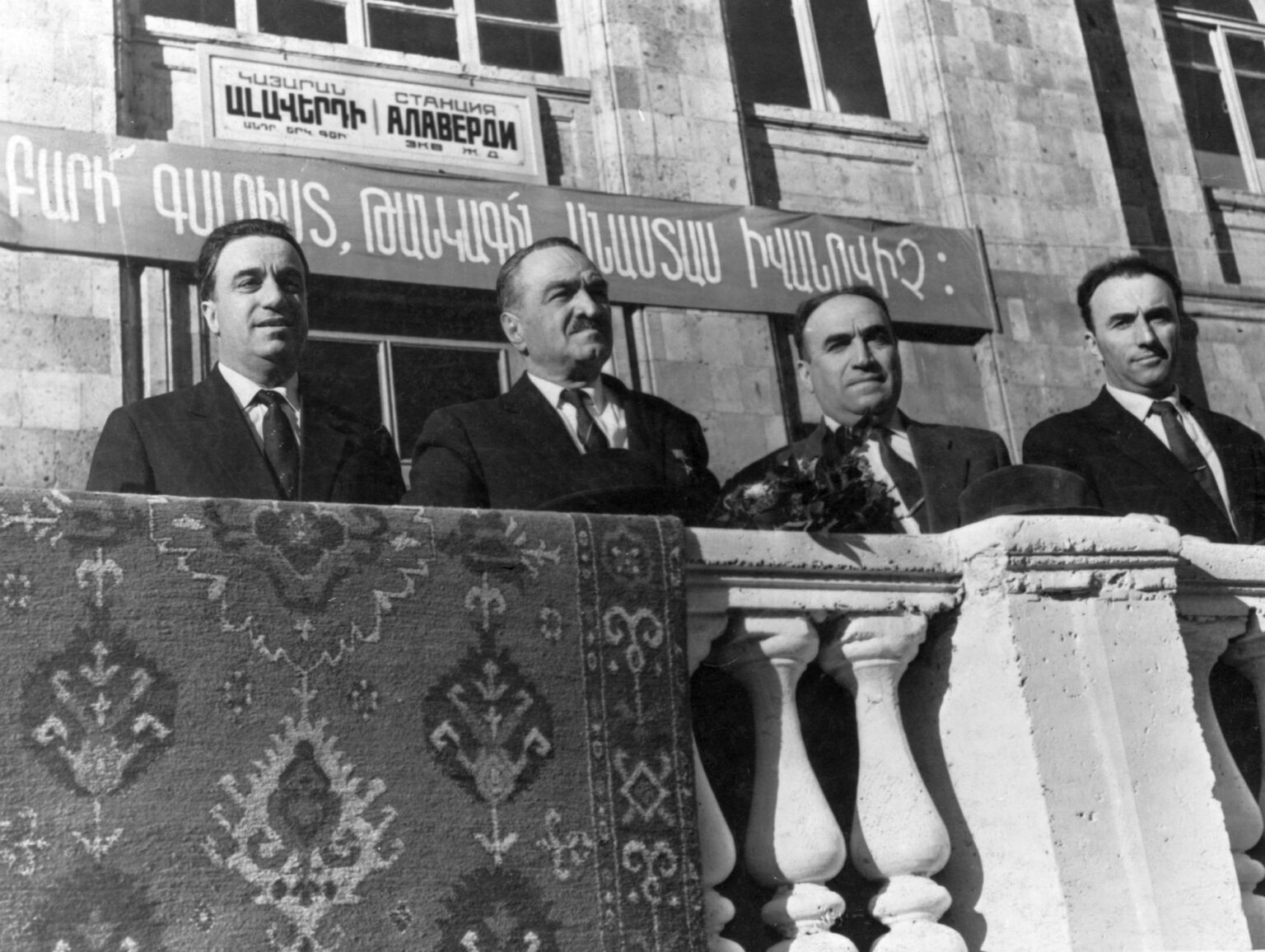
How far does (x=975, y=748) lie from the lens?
278 cm

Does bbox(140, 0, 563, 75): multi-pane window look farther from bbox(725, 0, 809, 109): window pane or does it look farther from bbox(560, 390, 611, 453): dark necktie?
bbox(560, 390, 611, 453): dark necktie

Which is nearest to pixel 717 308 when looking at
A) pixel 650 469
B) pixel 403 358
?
pixel 403 358

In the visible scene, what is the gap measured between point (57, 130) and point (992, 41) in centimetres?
615

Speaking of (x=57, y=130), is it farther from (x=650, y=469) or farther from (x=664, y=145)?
(x=650, y=469)

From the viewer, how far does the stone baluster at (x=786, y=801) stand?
2.51 m

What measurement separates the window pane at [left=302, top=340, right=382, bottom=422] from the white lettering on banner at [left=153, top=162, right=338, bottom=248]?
663mm

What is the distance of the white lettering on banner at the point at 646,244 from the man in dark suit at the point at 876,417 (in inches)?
182

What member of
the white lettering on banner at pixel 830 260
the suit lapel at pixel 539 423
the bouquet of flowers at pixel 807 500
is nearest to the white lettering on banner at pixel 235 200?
the white lettering on banner at pixel 830 260

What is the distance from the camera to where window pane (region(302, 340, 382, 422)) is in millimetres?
8406

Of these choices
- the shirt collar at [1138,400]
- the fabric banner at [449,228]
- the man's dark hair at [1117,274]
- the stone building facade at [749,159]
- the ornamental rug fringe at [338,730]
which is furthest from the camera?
the stone building facade at [749,159]

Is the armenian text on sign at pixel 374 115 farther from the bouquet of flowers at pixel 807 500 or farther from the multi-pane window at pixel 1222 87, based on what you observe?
the bouquet of flowers at pixel 807 500

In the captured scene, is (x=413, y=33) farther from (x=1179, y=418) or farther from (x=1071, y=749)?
(x=1071, y=749)

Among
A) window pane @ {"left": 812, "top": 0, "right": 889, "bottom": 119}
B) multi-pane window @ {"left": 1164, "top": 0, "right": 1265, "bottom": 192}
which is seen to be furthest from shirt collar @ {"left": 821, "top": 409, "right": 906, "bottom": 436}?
multi-pane window @ {"left": 1164, "top": 0, "right": 1265, "bottom": 192}

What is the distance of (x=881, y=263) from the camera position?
9445 millimetres
